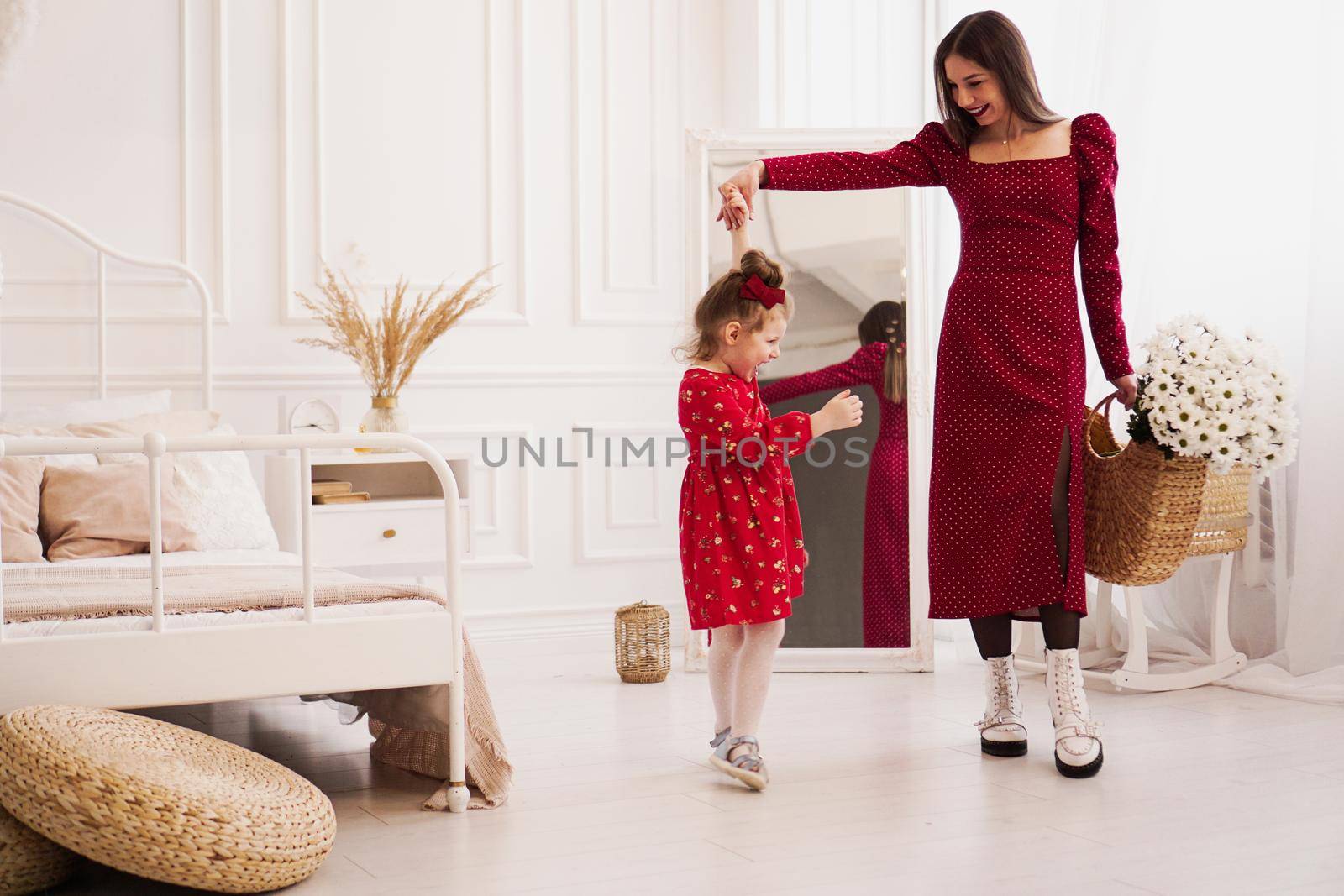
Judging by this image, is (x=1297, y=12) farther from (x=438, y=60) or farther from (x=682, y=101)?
(x=438, y=60)

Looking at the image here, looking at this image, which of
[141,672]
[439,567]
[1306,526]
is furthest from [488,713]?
[1306,526]

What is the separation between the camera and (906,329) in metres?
3.56

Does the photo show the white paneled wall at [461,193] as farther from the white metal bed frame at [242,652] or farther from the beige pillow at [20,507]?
the white metal bed frame at [242,652]

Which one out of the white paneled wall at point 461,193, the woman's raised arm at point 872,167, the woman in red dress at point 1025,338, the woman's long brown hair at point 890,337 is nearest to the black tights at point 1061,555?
the woman in red dress at point 1025,338

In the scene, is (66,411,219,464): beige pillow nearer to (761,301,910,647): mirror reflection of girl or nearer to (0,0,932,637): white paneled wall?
(0,0,932,637): white paneled wall

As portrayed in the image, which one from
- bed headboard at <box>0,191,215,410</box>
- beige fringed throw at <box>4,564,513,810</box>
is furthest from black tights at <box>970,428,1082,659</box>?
bed headboard at <box>0,191,215,410</box>

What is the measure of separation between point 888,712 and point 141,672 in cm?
166

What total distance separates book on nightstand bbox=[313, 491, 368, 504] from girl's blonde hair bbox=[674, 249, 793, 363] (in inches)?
57.1

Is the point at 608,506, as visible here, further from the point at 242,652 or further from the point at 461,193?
the point at 242,652

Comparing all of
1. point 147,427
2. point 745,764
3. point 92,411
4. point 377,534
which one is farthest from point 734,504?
point 92,411

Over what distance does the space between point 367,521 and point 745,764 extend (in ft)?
4.99

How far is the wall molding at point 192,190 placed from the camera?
364 centimetres

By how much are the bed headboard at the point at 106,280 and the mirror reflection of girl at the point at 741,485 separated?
70.9 inches

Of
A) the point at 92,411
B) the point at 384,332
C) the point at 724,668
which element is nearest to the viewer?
the point at 724,668
